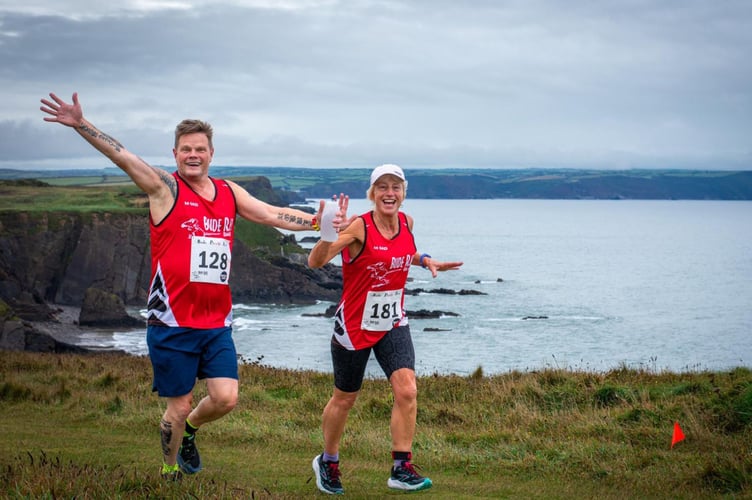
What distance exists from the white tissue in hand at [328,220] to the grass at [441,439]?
2.02 m

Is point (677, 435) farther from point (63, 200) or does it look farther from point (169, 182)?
point (63, 200)

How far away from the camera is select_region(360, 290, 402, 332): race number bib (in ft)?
24.6

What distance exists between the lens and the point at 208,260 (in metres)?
6.91

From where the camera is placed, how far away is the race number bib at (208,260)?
6871 millimetres

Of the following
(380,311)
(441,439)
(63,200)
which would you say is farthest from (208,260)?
(63,200)

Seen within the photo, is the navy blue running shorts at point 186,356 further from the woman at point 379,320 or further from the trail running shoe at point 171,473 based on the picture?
the woman at point 379,320

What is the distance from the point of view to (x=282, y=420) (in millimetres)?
11750

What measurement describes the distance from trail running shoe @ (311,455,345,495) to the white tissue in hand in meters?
2.23

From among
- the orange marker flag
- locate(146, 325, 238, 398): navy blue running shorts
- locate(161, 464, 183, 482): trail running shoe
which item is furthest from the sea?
locate(146, 325, 238, 398): navy blue running shorts

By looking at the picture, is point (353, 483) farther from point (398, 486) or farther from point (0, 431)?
point (0, 431)

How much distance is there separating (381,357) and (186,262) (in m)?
1.97

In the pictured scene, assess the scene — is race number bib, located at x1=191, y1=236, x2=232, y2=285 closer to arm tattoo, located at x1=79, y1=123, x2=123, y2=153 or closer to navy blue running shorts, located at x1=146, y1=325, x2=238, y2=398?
navy blue running shorts, located at x1=146, y1=325, x2=238, y2=398

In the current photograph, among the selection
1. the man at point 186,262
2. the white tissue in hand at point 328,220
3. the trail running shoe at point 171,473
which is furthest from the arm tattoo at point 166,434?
the white tissue in hand at point 328,220

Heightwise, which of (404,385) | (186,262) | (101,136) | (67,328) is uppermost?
(101,136)
